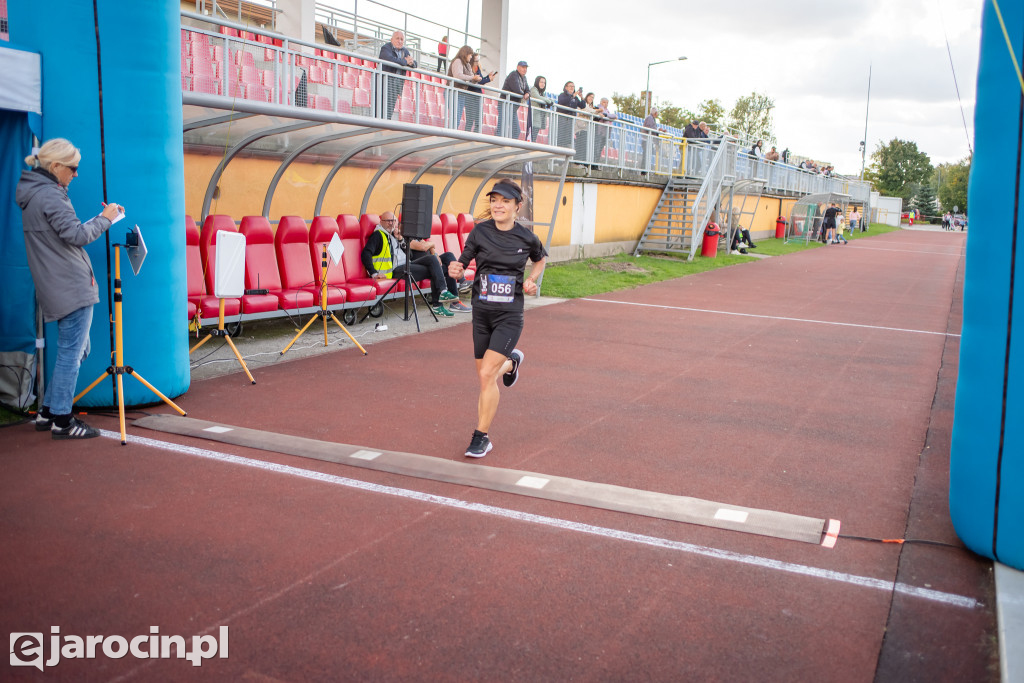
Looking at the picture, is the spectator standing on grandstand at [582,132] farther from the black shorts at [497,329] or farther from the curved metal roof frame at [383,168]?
the black shorts at [497,329]

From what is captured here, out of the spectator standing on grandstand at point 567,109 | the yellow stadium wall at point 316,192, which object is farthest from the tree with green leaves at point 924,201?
the yellow stadium wall at point 316,192

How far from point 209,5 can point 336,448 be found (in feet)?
65.0

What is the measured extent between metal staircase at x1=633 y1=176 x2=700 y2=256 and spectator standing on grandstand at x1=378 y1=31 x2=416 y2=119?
1184 centimetres

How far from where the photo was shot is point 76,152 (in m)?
6.03

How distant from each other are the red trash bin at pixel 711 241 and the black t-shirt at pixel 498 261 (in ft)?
67.6

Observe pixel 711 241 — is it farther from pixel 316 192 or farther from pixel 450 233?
pixel 316 192

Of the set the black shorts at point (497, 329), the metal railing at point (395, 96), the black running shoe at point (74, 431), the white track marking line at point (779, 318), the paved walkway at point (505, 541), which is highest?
the metal railing at point (395, 96)

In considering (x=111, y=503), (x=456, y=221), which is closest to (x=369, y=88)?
(x=456, y=221)

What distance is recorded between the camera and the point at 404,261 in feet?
41.6

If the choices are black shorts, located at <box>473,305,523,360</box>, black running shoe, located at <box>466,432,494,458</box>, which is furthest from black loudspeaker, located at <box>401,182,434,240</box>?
black running shoe, located at <box>466,432,494,458</box>

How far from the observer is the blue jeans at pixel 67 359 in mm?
6164

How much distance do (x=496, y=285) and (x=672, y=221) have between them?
21166 mm

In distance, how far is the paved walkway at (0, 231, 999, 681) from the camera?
11.7 ft

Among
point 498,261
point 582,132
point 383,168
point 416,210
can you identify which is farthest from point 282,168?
point 582,132
